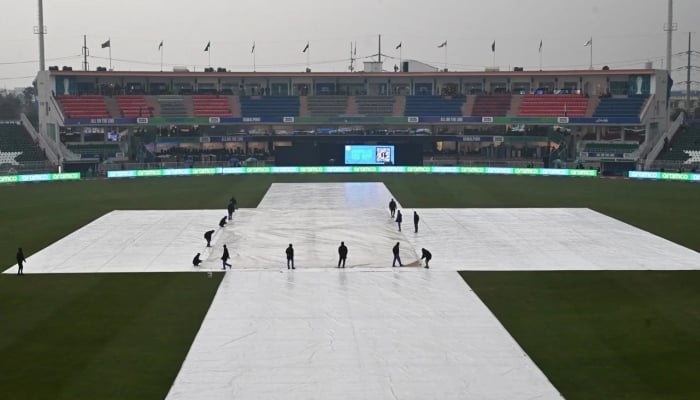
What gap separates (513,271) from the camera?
3297 centimetres

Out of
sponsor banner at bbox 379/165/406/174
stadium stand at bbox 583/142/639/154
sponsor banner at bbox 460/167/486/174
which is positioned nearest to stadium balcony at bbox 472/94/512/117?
stadium stand at bbox 583/142/639/154

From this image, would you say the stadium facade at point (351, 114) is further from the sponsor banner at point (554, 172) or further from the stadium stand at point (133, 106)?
the sponsor banner at point (554, 172)

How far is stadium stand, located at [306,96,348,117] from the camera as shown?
98125mm

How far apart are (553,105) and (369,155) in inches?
1049

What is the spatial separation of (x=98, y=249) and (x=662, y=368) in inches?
1116

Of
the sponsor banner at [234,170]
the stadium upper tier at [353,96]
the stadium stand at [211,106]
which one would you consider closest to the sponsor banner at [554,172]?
the stadium upper tier at [353,96]

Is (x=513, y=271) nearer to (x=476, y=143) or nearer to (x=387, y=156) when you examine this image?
(x=387, y=156)

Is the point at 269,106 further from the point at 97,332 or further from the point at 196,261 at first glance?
the point at 97,332

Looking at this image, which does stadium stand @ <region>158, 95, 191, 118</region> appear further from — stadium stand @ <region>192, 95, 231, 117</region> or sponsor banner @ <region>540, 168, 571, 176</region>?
sponsor banner @ <region>540, 168, 571, 176</region>

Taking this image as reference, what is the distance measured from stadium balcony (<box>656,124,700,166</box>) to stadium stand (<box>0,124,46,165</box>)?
234ft

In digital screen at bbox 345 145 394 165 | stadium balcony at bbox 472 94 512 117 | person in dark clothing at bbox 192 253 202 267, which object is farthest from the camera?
stadium balcony at bbox 472 94 512 117

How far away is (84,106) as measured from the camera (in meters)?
94.2

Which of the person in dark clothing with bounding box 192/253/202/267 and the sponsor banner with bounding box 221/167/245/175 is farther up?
the sponsor banner with bounding box 221/167/245/175

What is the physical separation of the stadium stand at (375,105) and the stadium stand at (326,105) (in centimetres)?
203
